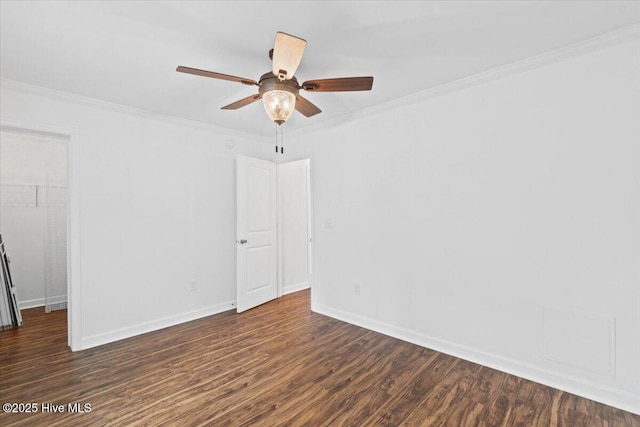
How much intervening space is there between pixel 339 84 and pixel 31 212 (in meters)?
4.79

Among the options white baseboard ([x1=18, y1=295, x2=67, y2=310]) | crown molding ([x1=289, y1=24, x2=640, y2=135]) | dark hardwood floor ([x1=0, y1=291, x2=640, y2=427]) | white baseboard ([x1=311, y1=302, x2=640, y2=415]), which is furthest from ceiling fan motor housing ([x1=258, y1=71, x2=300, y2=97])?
white baseboard ([x1=18, y1=295, x2=67, y2=310])

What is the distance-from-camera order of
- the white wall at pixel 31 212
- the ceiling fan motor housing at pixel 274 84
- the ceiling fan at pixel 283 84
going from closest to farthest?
the ceiling fan at pixel 283 84, the ceiling fan motor housing at pixel 274 84, the white wall at pixel 31 212

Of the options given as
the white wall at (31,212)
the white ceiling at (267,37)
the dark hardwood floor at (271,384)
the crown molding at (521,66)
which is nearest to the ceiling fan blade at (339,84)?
the white ceiling at (267,37)

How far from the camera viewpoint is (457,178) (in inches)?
106

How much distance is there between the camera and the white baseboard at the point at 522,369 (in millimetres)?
1979

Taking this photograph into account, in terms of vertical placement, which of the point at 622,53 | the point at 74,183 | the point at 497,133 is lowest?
the point at 74,183

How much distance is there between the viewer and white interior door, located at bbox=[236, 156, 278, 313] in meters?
3.93

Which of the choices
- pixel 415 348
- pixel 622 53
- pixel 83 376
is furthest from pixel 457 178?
pixel 83 376

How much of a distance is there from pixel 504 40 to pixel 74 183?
3.74m

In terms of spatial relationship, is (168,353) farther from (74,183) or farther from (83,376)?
(74,183)

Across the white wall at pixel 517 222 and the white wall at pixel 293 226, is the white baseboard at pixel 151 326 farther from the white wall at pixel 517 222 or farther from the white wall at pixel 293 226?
the white wall at pixel 517 222

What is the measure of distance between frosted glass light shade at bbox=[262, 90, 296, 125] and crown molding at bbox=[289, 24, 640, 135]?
1.43 meters

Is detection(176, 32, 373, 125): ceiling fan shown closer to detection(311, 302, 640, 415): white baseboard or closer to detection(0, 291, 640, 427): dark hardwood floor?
detection(0, 291, 640, 427): dark hardwood floor

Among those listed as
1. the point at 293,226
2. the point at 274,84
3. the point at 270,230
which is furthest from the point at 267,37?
the point at 293,226
